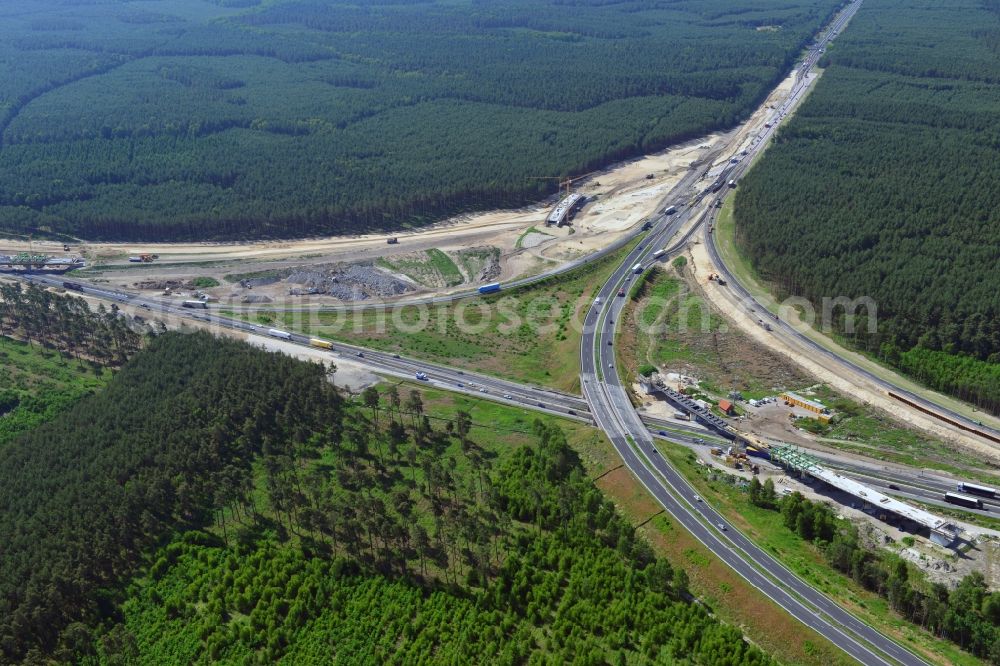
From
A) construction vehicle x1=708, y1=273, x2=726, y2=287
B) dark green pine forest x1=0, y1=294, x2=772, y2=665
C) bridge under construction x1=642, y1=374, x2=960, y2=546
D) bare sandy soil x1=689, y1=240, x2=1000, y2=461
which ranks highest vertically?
construction vehicle x1=708, y1=273, x2=726, y2=287

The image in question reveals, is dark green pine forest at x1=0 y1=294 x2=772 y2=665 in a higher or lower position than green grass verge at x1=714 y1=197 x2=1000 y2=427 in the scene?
lower

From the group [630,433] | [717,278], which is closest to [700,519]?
[630,433]

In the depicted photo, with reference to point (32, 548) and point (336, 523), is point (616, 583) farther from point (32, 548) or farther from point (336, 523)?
point (32, 548)

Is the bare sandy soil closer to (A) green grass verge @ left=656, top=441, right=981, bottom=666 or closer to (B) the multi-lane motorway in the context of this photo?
(B) the multi-lane motorway

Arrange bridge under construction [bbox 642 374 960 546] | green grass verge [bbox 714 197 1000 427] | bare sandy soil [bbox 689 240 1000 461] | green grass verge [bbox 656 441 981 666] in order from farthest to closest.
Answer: green grass verge [bbox 714 197 1000 427], bare sandy soil [bbox 689 240 1000 461], bridge under construction [bbox 642 374 960 546], green grass verge [bbox 656 441 981 666]

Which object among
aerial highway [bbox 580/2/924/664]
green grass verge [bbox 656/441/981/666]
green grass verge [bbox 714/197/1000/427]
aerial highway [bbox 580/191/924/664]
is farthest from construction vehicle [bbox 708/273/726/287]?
green grass verge [bbox 656/441/981/666]

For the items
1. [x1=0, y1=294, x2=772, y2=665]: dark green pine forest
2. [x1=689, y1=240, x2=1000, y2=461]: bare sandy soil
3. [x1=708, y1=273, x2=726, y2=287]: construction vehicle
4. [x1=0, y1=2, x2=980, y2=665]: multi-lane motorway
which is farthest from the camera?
[x1=708, y1=273, x2=726, y2=287]: construction vehicle

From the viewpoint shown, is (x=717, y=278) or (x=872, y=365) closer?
(x=872, y=365)

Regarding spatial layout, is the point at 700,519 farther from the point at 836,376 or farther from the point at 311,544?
the point at 836,376

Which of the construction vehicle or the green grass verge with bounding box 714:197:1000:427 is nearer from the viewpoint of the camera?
the green grass verge with bounding box 714:197:1000:427
